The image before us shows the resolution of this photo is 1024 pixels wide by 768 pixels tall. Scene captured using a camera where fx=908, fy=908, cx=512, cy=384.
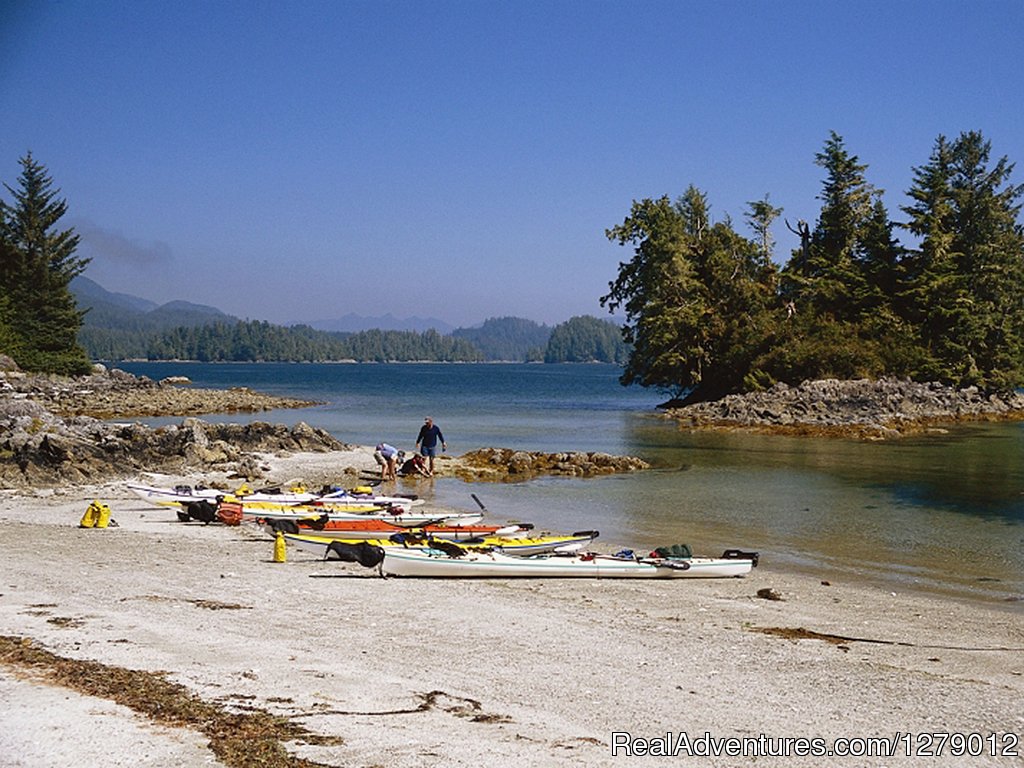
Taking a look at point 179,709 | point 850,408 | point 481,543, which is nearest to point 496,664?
point 179,709

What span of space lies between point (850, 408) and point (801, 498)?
32423 mm

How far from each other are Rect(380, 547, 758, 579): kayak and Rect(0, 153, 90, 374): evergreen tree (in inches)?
2646

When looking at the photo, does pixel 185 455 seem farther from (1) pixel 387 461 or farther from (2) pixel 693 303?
(2) pixel 693 303

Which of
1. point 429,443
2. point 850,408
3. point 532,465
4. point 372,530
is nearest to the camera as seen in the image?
point 372,530

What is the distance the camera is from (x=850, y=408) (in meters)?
57.3

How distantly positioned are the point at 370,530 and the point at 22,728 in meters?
11.2

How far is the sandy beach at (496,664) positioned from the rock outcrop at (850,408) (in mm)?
39535

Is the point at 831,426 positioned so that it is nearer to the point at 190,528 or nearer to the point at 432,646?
the point at 190,528

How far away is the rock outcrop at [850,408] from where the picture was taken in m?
54.7

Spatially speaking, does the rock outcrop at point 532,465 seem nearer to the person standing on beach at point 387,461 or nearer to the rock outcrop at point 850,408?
the person standing on beach at point 387,461

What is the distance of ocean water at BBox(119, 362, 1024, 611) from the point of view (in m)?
18.6

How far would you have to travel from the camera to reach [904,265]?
70062 millimetres

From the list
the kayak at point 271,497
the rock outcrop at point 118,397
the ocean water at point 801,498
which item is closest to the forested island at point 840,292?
the ocean water at point 801,498

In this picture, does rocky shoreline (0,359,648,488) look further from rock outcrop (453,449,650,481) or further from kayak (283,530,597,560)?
kayak (283,530,597,560)
